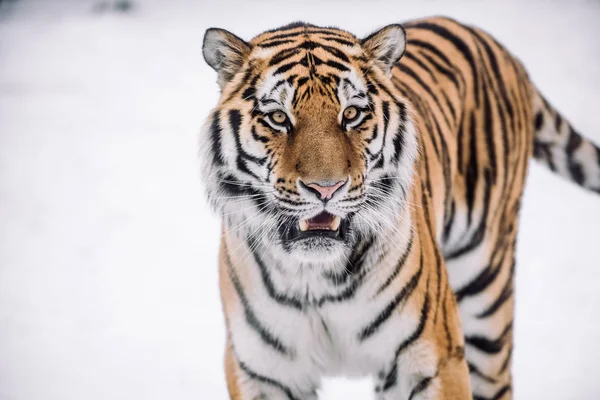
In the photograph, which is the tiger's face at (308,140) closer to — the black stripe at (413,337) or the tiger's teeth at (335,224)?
the tiger's teeth at (335,224)

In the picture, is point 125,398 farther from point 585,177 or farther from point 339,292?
point 585,177

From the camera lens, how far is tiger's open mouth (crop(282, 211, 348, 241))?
136cm

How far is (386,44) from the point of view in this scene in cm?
144

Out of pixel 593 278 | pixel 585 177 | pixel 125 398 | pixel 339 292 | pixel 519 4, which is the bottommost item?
pixel 125 398

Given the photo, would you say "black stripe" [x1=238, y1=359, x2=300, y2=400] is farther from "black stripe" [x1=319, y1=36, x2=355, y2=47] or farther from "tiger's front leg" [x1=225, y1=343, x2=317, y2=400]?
"black stripe" [x1=319, y1=36, x2=355, y2=47]

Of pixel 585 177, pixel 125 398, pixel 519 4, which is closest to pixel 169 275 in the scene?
pixel 125 398

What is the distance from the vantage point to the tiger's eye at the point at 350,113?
135cm

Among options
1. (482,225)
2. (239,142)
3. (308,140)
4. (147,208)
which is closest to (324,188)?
(308,140)

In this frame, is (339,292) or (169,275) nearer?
(339,292)

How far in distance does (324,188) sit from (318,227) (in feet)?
0.40

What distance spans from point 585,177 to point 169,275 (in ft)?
6.33

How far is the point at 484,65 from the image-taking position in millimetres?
2061

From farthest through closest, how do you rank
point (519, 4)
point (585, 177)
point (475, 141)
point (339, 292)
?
point (519, 4), point (585, 177), point (475, 141), point (339, 292)

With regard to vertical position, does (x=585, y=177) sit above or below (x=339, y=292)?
above
